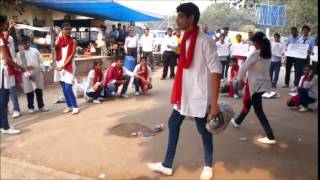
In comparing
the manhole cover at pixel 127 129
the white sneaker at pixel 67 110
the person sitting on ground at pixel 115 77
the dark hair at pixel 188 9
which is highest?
the dark hair at pixel 188 9

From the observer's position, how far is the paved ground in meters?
4.75

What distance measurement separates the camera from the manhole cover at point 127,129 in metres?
6.39

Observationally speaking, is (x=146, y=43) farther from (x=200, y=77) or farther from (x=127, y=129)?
(x=200, y=77)

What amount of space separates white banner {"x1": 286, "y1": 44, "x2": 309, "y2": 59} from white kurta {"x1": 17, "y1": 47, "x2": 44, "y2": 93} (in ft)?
21.3

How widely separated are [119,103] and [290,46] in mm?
4927

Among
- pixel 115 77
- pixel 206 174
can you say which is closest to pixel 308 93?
pixel 115 77

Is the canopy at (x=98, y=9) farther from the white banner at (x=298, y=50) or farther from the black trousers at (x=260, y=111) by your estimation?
the black trousers at (x=260, y=111)

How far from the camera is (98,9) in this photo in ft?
63.0

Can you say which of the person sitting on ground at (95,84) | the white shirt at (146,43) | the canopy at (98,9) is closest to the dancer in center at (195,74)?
the person sitting on ground at (95,84)

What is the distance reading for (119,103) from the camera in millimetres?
9008

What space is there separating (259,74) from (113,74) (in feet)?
14.2

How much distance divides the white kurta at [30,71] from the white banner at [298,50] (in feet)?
21.3

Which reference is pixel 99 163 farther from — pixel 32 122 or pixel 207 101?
pixel 32 122

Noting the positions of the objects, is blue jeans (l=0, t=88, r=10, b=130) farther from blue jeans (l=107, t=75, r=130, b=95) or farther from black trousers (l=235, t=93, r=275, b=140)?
black trousers (l=235, t=93, r=275, b=140)
